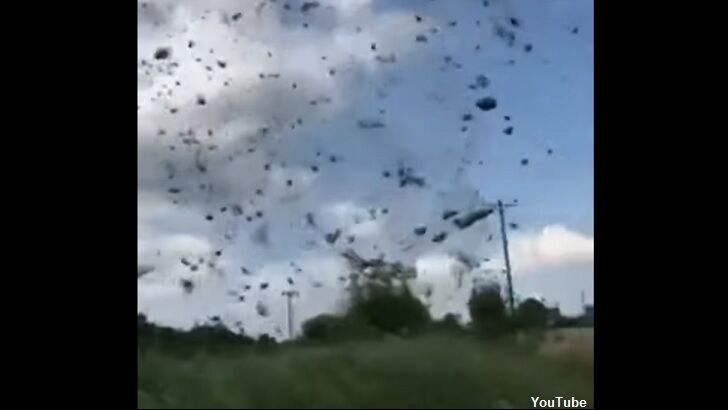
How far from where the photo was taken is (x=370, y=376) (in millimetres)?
1623

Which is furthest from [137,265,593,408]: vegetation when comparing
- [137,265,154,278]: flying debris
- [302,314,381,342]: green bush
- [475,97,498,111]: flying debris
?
[475,97,498,111]: flying debris

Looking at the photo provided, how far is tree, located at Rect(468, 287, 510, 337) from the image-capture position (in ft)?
5.29

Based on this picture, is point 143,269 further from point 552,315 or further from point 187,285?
point 552,315

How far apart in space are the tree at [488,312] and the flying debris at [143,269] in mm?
549

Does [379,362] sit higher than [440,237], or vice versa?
[440,237]

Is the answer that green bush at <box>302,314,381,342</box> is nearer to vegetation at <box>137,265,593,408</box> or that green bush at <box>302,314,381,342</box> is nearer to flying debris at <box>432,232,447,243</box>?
vegetation at <box>137,265,593,408</box>

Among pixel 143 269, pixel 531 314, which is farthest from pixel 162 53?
pixel 531 314

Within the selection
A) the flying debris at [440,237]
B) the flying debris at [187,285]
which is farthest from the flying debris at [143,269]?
the flying debris at [440,237]

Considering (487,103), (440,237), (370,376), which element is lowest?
(370,376)

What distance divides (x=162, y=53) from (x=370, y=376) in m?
0.66
